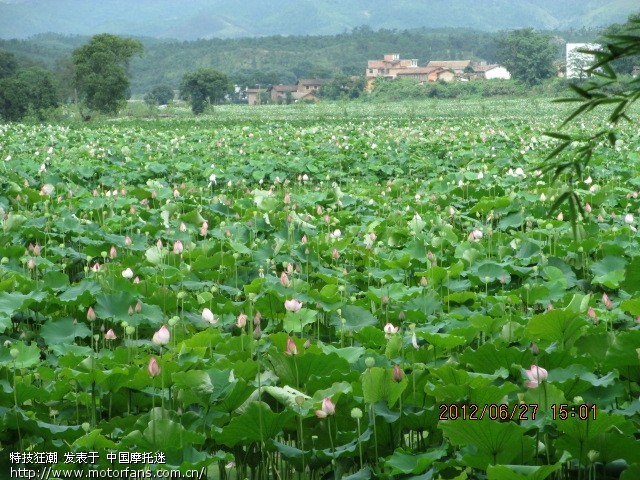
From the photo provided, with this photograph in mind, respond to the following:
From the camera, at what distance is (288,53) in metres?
107

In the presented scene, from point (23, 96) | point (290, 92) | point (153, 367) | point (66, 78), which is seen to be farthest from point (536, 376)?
point (290, 92)

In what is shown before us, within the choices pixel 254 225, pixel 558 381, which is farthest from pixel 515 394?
pixel 254 225

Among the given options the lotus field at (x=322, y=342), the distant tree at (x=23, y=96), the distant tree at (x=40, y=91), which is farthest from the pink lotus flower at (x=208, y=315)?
the distant tree at (x=40, y=91)

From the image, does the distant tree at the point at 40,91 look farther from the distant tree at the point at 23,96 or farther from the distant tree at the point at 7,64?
the distant tree at the point at 7,64

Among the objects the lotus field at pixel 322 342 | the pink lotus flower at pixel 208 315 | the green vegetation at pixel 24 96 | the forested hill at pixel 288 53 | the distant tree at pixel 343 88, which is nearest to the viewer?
the lotus field at pixel 322 342

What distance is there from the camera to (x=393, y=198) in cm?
804

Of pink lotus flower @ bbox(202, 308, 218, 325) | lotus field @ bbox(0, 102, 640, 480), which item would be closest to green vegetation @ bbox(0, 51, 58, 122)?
lotus field @ bbox(0, 102, 640, 480)

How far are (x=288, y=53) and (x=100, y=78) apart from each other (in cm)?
7002

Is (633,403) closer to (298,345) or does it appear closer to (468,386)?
(468,386)

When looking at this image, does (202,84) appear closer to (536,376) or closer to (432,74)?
(432,74)

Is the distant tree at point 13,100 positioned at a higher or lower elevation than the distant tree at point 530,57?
lower

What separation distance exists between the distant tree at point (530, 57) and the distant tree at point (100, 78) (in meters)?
25.9

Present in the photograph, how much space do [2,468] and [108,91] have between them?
37941 millimetres

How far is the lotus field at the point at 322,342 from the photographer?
2.37 meters
